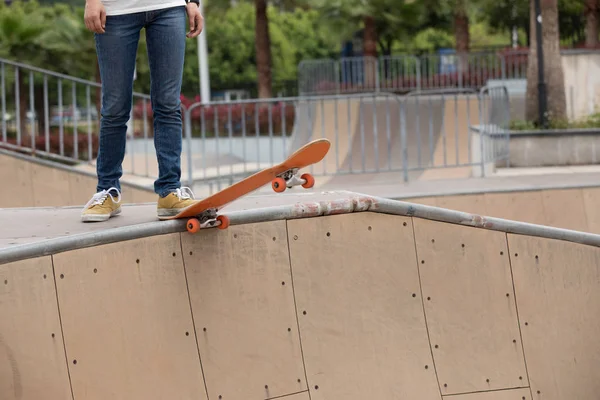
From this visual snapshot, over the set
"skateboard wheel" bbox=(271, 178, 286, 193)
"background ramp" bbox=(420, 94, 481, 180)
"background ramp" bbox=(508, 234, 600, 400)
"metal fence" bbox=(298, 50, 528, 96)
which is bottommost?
"background ramp" bbox=(508, 234, 600, 400)

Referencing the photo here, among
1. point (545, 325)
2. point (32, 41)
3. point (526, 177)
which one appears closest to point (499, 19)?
point (32, 41)

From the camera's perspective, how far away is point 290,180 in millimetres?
4758

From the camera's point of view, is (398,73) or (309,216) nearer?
(309,216)

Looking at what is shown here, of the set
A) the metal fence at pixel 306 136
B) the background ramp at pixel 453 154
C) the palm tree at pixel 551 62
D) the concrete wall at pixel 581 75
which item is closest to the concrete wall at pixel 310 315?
the metal fence at pixel 306 136

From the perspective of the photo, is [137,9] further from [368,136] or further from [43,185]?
[368,136]

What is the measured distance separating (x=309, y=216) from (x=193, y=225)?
764mm

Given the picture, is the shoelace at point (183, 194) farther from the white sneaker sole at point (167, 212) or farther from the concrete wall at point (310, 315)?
the concrete wall at point (310, 315)

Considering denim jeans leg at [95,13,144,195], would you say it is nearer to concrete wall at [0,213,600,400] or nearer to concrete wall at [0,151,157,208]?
concrete wall at [0,213,600,400]

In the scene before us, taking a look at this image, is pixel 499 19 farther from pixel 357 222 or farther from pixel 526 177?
pixel 357 222

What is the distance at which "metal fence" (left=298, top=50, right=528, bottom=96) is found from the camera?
29594 mm

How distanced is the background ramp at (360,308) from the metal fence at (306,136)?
16.6 ft

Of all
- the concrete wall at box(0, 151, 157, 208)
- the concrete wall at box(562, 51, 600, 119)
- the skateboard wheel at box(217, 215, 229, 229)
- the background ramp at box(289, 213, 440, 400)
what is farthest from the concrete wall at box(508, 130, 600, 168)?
the skateboard wheel at box(217, 215, 229, 229)

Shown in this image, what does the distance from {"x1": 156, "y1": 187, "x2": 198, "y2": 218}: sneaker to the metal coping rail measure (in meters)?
0.20

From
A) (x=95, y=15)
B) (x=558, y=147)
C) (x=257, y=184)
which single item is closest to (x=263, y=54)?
(x=558, y=147)
